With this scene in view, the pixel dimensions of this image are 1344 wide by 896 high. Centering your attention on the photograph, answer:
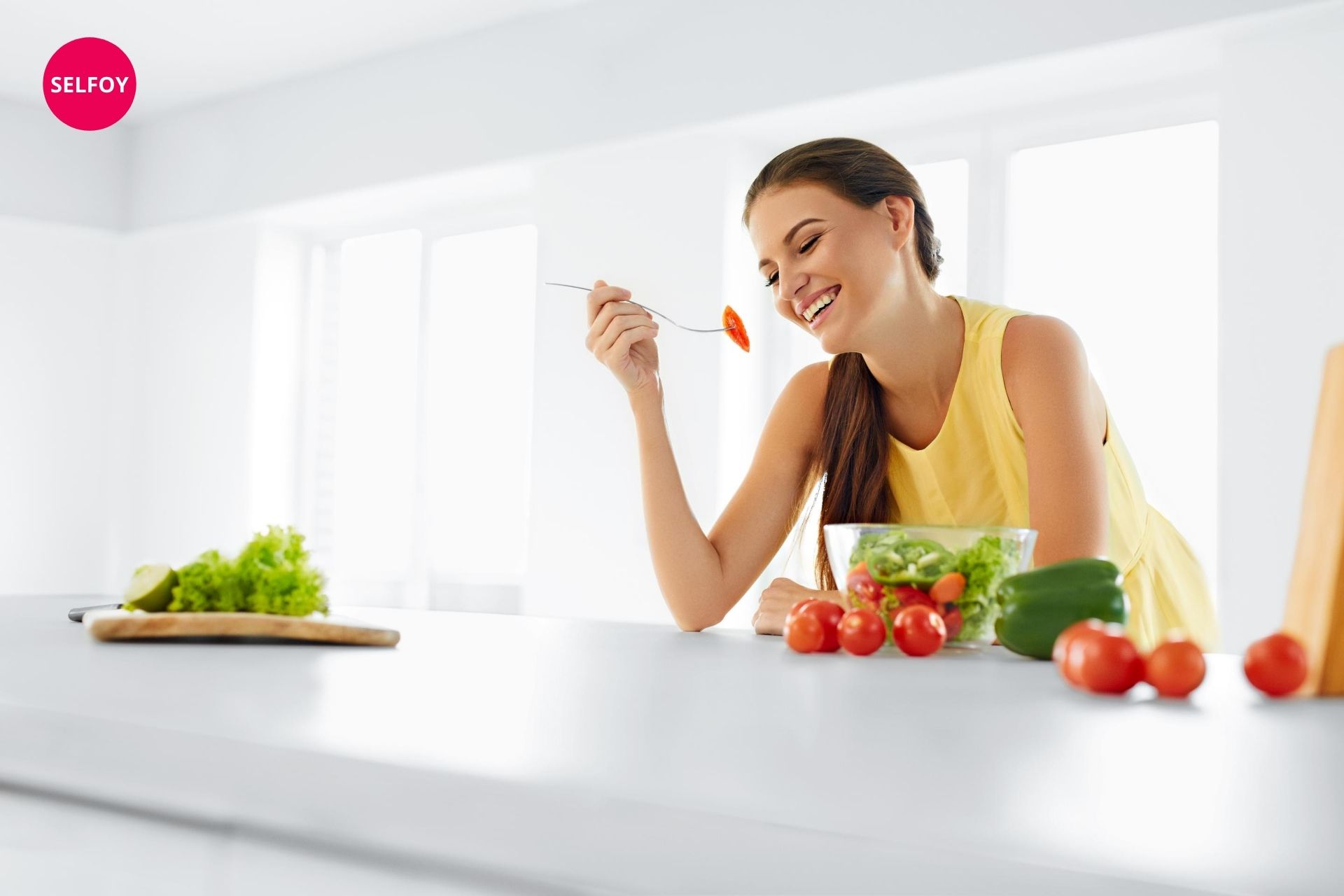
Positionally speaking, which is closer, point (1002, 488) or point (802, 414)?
point (1002, 488)

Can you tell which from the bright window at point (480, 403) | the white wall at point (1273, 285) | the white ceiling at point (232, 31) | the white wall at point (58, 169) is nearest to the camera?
the white wall at point (1273, 285)

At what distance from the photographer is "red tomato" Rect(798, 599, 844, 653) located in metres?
0.98

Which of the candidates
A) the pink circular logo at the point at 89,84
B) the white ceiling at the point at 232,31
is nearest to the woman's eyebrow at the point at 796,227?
the white ceiling at the point at 232,31

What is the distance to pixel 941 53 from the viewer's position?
12.5 ft

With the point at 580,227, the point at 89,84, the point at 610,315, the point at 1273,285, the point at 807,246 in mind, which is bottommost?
the point at 610,315

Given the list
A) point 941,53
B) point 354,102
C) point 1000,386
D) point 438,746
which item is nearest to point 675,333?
point 941,53

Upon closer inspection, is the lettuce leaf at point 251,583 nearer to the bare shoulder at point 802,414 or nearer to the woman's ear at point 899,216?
the bare shoulder at point 802,414

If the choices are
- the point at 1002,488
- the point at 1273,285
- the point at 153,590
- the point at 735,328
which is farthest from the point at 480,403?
the point at 153,590

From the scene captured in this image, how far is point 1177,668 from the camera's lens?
67 cm

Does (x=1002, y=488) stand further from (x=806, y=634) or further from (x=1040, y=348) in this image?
(x=806, y=634)

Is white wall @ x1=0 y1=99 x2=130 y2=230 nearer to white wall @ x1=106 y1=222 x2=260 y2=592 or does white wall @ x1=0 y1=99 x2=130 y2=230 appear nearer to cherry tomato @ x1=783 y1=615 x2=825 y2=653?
white wall @ x1=106 y1=222 x2=260 y2=592

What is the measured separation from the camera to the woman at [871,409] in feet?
5.30

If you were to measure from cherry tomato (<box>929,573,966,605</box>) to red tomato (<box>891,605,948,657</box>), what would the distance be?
29mm

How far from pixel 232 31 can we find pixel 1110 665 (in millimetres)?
5162
